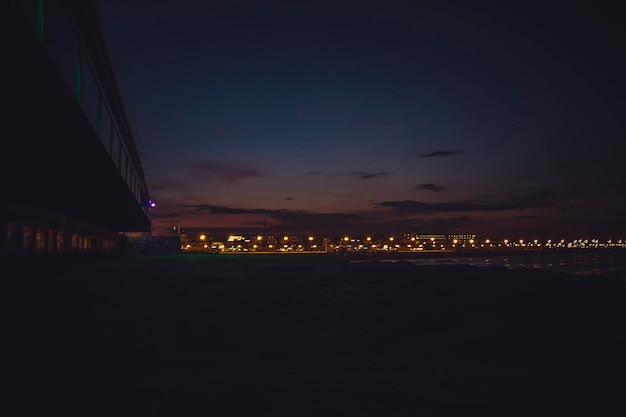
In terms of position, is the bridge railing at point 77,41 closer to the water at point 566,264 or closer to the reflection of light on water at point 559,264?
the water at point 566,264

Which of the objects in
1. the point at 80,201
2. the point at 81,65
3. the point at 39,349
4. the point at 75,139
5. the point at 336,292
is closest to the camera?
the point at 39,349

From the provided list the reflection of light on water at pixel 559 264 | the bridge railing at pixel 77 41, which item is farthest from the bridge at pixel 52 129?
the reflection of light on water at pixel 559 264

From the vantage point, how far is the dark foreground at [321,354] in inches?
239

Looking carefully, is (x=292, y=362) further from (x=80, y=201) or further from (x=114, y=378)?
(x=80, y=201)

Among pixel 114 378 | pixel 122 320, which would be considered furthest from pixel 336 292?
pixel 114 378

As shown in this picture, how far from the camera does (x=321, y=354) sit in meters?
9.41

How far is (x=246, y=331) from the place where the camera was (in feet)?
37.0

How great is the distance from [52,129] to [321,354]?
313 inches

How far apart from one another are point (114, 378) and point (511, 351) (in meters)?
7.18

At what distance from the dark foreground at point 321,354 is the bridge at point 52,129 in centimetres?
386

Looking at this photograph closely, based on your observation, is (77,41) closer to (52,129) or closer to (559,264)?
(52,129)

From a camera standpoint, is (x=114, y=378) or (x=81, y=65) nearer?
(x=114, y=378)

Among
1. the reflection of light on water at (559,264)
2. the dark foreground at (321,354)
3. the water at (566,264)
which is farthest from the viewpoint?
the reflection of light on water at (559,264)

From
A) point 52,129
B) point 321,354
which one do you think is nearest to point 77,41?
point 52,129
